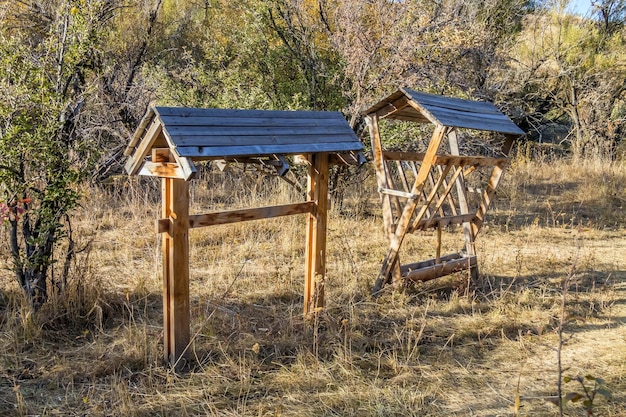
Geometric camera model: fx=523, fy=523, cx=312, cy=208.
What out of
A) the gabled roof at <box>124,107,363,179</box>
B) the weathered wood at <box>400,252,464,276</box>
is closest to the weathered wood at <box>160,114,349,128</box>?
the gabled roof at <box>124,107,363,179</box>

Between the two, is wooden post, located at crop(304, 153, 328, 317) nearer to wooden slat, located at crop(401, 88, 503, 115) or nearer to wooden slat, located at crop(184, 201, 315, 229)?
wooden slat, located at crop(184, 201, 315, 229)

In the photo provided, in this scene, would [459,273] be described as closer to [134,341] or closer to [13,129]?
[134,341]

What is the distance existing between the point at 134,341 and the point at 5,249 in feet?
9.70

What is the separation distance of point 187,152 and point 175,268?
93cm

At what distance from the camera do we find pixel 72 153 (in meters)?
4.79

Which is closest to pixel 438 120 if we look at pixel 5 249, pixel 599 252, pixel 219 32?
pixel 599 252

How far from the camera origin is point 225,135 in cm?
366

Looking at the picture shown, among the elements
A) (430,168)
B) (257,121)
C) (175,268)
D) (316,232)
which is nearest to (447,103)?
(430,168)

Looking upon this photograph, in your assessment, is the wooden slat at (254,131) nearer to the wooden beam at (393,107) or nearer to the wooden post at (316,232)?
the wooden post at (316,232)

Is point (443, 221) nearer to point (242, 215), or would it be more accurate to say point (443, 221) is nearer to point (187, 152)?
point (242, 215)

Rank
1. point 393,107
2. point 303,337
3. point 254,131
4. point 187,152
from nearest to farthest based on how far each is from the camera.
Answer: point 187,152
point 254,131
point 303,337
point 393,107

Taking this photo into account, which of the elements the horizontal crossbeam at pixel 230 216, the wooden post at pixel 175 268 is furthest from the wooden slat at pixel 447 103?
the wooden post at pixel 175 268

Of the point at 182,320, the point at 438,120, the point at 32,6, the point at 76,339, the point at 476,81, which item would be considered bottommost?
the point at 76,339

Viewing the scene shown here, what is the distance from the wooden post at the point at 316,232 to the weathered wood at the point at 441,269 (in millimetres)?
1211
